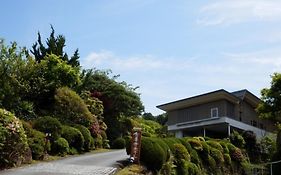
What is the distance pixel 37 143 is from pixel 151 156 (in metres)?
5.57

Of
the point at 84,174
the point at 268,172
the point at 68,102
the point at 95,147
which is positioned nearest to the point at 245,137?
the point at 268,172

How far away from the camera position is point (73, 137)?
2575 cm

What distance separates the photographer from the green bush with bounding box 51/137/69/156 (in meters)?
23.1

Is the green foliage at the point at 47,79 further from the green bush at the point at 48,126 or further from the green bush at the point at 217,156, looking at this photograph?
the green bush at the point at 217,156

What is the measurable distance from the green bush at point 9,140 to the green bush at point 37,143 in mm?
2597

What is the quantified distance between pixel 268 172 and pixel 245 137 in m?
11.0

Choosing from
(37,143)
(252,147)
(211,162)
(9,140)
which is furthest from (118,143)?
(9,140)

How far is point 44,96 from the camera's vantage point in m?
31.7

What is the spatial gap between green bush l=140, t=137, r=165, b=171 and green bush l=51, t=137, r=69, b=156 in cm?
611

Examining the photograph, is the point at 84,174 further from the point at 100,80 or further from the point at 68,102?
the point at 100,80

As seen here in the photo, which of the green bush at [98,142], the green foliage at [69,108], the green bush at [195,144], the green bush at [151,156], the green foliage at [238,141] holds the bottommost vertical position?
the green bush at [151,156]

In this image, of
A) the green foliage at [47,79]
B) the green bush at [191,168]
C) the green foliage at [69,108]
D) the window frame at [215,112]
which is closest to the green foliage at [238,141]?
the window frame at [215,112]

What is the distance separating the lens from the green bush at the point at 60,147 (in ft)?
75.7

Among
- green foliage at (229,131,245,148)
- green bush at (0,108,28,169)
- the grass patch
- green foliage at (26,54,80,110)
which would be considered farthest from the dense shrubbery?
green foliage at (26,54,80,110)
